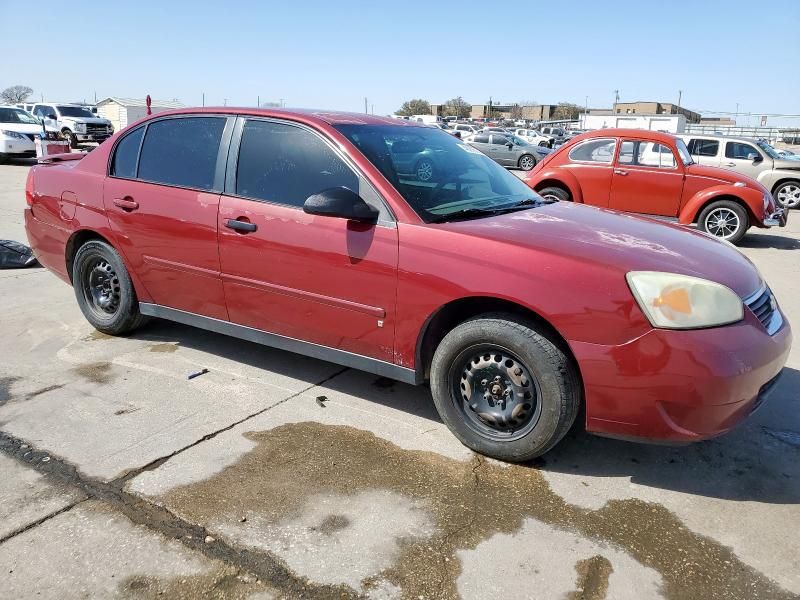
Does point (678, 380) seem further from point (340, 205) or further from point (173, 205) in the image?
point (173, 205)

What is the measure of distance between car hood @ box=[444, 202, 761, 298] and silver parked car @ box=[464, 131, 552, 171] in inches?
856

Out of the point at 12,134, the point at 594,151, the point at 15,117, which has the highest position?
the point at 15,117

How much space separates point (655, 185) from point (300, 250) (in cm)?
795

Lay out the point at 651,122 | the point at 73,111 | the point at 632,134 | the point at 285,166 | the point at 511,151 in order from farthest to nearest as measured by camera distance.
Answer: the point at 651,122, the point at 73,111, the point at 511,151, the point at 632,134, the point at 285,166

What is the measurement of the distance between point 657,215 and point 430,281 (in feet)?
26.4

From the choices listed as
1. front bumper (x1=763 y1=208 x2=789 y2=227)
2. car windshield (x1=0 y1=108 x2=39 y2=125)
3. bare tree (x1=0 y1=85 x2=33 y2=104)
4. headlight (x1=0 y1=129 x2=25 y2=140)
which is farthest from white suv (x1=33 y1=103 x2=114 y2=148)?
bare tree (x1=0 y1=85 x2=33 y2=104)

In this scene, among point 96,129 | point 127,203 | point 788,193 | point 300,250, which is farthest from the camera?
point 96,129

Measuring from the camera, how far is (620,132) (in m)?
10.2

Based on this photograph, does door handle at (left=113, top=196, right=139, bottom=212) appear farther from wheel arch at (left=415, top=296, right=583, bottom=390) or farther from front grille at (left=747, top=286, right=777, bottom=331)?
front grille at (left=747, top=286, right=777, bottom=331)

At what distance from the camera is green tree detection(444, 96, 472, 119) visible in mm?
107188

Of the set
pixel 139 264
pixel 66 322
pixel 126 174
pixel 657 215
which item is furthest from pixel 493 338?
pixel 657 215

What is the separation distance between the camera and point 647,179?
9914 mm

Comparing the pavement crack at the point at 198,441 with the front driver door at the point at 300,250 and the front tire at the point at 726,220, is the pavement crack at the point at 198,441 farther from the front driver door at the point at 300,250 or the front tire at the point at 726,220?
the front tire at the point at 726,220

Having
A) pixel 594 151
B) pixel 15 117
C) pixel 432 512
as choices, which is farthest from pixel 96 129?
pixel 432 512
